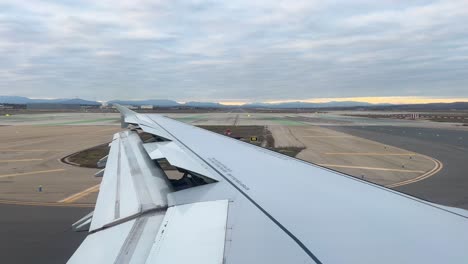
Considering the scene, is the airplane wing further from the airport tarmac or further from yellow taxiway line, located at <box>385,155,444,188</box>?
yellow taxiway line, located at <box>385,155,444,188</box>

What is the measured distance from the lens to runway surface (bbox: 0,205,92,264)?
24.5 feet

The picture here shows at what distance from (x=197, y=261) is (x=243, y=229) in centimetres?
41

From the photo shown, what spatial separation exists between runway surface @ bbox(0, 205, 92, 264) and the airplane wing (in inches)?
170

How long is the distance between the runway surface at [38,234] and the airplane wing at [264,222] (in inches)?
170

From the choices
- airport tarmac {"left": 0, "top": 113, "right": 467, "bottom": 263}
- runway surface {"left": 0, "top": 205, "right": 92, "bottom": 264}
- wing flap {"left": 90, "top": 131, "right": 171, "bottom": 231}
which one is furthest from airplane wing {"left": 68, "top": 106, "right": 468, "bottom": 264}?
airport tarmac {"left": 0, "top": 113, "right": 467, "bottom": 263}

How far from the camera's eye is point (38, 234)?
8688 millimetres

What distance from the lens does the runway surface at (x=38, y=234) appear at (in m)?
7.47

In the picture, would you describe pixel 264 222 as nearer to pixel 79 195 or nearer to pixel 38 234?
pixel 38 234

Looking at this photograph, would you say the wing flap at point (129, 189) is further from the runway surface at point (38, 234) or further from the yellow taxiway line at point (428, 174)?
the yellow taxiway line at point (428, 174)

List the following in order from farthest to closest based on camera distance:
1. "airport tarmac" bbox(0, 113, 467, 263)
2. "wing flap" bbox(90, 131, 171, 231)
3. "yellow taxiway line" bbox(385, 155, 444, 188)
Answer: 1. "yellow taxiway line" bbox(385, 155, 444, 188)
2. "airport tarmac" bbox(0, 113, 467, 263)
3. "wing flap" bbox(90, 131, 171, 231)

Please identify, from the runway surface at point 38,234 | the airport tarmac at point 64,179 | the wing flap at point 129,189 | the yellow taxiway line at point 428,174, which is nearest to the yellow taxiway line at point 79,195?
the airport tarmac at point 64,179

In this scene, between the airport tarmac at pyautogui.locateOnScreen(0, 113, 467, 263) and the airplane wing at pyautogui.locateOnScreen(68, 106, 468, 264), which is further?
the airport tarmac at pyautogui.locateOnScreen(0, 113, 467, 263)

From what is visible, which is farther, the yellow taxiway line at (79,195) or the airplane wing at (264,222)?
the yellow taxiway line at (79,195)

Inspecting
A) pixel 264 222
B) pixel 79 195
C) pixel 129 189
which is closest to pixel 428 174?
pixel 79 195
